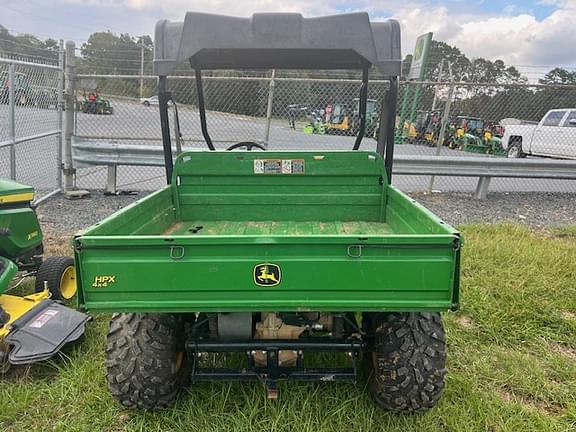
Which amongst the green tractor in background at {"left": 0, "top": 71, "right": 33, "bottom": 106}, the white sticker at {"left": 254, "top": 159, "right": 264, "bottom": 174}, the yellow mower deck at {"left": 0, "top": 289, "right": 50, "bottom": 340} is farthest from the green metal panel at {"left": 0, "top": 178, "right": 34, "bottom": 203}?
the green tractor in background at {"left": 0, "top": 71, "right": 33, "bottom": 106}

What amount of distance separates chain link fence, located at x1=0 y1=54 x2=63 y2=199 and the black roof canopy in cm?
316

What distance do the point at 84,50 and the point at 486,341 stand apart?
7.32 meters

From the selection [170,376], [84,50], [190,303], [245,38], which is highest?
[84,50]

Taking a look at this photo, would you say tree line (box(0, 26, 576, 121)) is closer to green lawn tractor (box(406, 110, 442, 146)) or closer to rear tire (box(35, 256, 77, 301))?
green lawn tractor (box(406, 110, 442, 146))

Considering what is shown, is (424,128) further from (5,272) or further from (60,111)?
(5,272)

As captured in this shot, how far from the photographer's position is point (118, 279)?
6.72ft

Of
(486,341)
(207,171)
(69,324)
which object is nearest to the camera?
(69,324)

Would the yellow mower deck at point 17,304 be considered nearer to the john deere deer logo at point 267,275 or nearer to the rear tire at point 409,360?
the john deere deer logo at point 267,275

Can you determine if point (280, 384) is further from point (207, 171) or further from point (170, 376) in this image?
point (207, 171)

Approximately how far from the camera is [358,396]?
8.55 feet

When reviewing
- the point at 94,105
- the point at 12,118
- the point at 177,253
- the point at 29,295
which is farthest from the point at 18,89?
the point at 177,253

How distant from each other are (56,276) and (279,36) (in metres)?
2.39

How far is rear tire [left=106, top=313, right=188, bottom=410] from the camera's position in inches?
A: 92.0

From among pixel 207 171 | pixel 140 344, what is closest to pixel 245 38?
pixel 207 171
